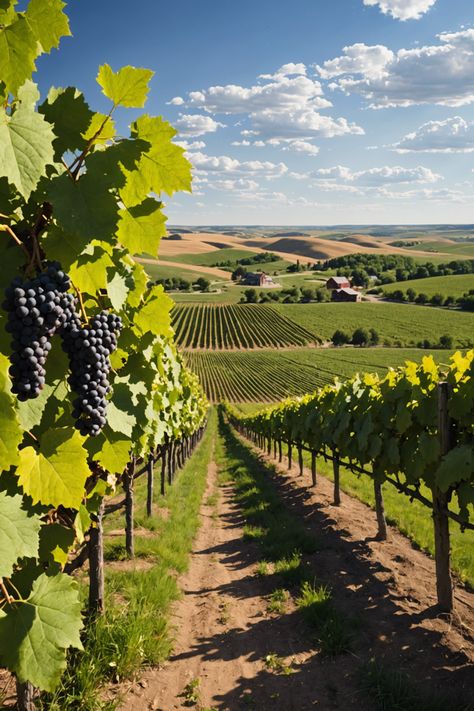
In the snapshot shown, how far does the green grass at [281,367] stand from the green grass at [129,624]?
4542 centimetres

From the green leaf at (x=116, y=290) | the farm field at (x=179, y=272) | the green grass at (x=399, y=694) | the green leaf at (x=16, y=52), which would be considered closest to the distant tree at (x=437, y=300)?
the farm field at (x=179, y=272)

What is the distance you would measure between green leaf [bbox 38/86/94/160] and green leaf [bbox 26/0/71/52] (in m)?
0.19

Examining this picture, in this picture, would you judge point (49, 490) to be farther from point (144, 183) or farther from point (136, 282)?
point (136, 282)

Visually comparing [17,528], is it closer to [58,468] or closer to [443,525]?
[58,468]

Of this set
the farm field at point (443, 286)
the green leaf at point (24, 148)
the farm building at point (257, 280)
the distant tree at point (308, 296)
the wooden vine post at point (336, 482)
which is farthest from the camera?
the farm building at point (257, 280)

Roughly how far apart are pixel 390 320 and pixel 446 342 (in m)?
19.1

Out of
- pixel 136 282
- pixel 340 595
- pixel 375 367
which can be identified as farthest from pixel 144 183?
pixel 375 367

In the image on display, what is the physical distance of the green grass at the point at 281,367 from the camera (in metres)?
61.0

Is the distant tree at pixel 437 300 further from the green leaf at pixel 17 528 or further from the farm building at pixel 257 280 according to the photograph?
the green leaf at pixel 17 528

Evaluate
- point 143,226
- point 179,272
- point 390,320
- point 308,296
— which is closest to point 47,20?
point 143,226

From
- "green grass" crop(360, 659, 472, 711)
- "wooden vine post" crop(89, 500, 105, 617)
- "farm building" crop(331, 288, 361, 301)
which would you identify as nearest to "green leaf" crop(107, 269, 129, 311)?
"wooden vine post" crop(89, 500, 105, 617)

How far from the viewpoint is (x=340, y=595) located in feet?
20.4

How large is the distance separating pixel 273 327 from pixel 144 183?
9414 cm

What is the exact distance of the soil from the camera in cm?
423
